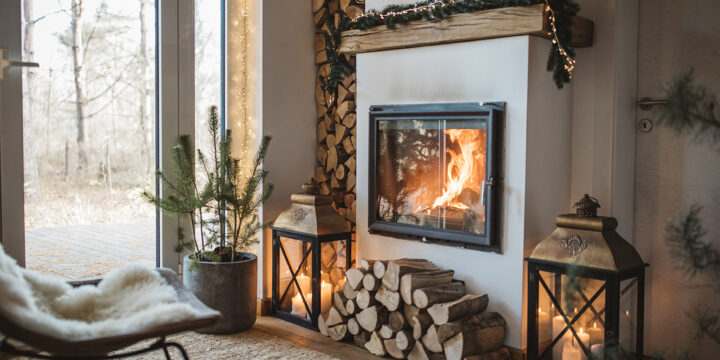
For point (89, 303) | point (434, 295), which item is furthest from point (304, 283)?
point (89, 303)

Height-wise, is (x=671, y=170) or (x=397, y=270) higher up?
(x=671, y=170)

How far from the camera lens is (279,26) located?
146 inches

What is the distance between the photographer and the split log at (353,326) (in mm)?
3074

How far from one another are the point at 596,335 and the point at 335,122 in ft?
6.38

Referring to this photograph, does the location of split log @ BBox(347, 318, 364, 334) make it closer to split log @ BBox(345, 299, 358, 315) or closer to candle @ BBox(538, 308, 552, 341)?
split log @ BBox(345, 299, 358, 315)

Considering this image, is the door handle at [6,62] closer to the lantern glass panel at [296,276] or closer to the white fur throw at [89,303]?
the white fur throw at [89,303]

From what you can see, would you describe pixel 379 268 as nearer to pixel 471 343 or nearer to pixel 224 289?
pixel 471 343

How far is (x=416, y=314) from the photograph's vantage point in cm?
282

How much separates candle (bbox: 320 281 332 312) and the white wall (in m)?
0.42

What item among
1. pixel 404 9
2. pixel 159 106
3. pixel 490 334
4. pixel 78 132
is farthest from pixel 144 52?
pixel 490 334

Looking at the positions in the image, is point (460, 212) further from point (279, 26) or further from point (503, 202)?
point (279, 26)

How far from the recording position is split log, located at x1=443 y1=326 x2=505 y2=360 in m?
2.67

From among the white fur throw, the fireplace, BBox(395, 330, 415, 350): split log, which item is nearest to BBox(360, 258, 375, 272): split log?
the fireplace

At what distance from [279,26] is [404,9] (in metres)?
0.87
